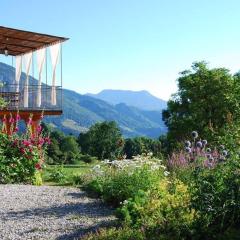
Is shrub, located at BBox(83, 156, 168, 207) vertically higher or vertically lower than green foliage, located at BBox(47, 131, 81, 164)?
higher

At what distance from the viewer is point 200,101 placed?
31531 mm

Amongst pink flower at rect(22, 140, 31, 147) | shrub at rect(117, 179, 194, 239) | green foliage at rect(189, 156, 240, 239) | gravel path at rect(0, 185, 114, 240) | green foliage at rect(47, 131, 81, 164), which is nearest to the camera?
green foliage at rect(189, 156, 240, 239)

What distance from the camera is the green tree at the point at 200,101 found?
30.8 meters

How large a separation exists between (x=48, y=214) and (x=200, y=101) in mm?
24699

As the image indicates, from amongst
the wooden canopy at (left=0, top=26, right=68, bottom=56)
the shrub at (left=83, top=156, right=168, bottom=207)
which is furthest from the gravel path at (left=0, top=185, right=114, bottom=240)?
the wooden canopy at (left=0, top=26, right=68, bottom=56)

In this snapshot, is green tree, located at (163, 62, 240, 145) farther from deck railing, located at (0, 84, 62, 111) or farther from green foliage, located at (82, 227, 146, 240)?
green foliage, located at (82, 227, 146, 240)

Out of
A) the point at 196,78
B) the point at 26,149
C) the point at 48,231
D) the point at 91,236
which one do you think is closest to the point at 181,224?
the point at 91,236

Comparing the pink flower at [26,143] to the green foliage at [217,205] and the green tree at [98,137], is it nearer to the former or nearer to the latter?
the green foliage at [217,205]

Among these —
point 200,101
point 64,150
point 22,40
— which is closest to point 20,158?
point 22,40

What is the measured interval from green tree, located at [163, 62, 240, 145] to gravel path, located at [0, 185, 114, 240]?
21091 millimetres

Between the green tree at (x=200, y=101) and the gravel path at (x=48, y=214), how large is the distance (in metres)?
21.1

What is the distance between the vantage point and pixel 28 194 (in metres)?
9.51

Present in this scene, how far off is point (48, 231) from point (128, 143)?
60.8 metres

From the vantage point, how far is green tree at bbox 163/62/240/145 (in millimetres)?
30750
